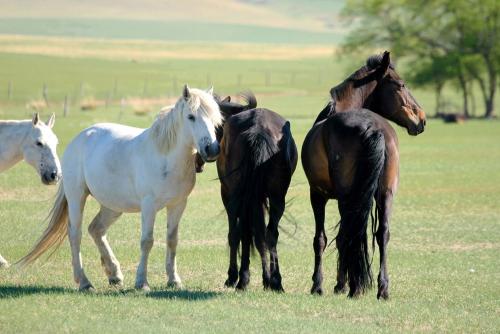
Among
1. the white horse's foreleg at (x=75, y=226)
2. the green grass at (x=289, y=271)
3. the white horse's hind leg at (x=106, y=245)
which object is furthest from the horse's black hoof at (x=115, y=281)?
the white horse's foreleg at (x=75, y=226)

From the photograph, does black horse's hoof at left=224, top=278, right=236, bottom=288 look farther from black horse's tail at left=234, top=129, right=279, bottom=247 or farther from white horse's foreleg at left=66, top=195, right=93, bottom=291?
white horse's foreleg at left=66, top=195, right=93, bottom=291

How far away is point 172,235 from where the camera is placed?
32.1ft

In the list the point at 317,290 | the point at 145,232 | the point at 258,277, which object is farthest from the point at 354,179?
the point at 258,277

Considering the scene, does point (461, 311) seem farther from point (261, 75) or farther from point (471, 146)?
point (261, 75)

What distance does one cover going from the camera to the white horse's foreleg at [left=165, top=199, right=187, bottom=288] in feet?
31.7

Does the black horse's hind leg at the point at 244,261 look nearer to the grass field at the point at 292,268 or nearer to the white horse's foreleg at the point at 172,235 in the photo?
the grass field at the point at 292,268

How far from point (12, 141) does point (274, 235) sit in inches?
180

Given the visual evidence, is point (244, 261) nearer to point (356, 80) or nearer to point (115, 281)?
point (115, 281)

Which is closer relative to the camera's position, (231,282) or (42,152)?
(231,282)

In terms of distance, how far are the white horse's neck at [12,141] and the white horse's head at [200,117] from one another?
3980 mm

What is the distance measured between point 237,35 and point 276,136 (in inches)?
6461

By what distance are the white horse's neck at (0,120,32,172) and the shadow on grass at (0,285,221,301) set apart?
3.32m

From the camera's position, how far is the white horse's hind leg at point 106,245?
10.1 m

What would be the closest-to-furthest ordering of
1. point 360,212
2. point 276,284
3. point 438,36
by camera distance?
point 360,212 → point 276,284 → point 438,36
